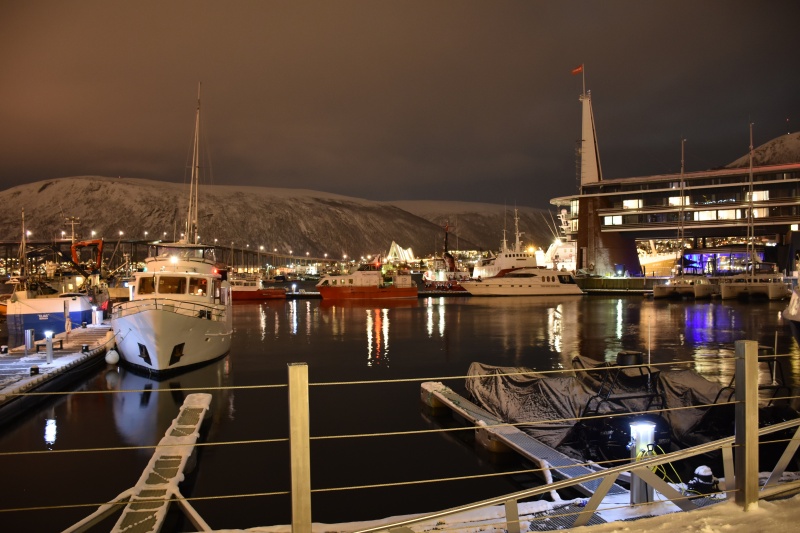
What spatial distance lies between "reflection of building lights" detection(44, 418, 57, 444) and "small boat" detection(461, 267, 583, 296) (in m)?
54.5

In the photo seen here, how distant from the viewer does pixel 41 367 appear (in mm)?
16406

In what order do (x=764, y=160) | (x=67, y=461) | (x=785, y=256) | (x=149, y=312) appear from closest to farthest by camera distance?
(x=67, y=461) < (x=149, y=312) < (x=785, y=256) < (x=764, y=160)

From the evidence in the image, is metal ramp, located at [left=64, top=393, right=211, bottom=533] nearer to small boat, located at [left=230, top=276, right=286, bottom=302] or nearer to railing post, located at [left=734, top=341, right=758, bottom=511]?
railing post, located at [left=734, top=341, right=758, bottom=511]

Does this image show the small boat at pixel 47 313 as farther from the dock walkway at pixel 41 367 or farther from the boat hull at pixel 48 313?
the dock walkway at pixel 41 367

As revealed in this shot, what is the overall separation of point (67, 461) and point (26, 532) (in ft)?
10.5

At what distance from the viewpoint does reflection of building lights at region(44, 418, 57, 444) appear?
462 inches

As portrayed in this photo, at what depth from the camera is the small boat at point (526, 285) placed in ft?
212

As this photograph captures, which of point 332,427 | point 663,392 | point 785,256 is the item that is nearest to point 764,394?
point 663,392

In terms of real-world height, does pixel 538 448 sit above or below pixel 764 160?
below

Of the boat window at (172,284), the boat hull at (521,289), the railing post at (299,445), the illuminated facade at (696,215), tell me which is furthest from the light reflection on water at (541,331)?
the illuminated facade at (696,215)

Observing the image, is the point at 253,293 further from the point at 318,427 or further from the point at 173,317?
the point at 318,427

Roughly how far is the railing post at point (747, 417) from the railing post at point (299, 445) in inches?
123

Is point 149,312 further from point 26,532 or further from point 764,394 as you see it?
point 764,394

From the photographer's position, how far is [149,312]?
17625mm
